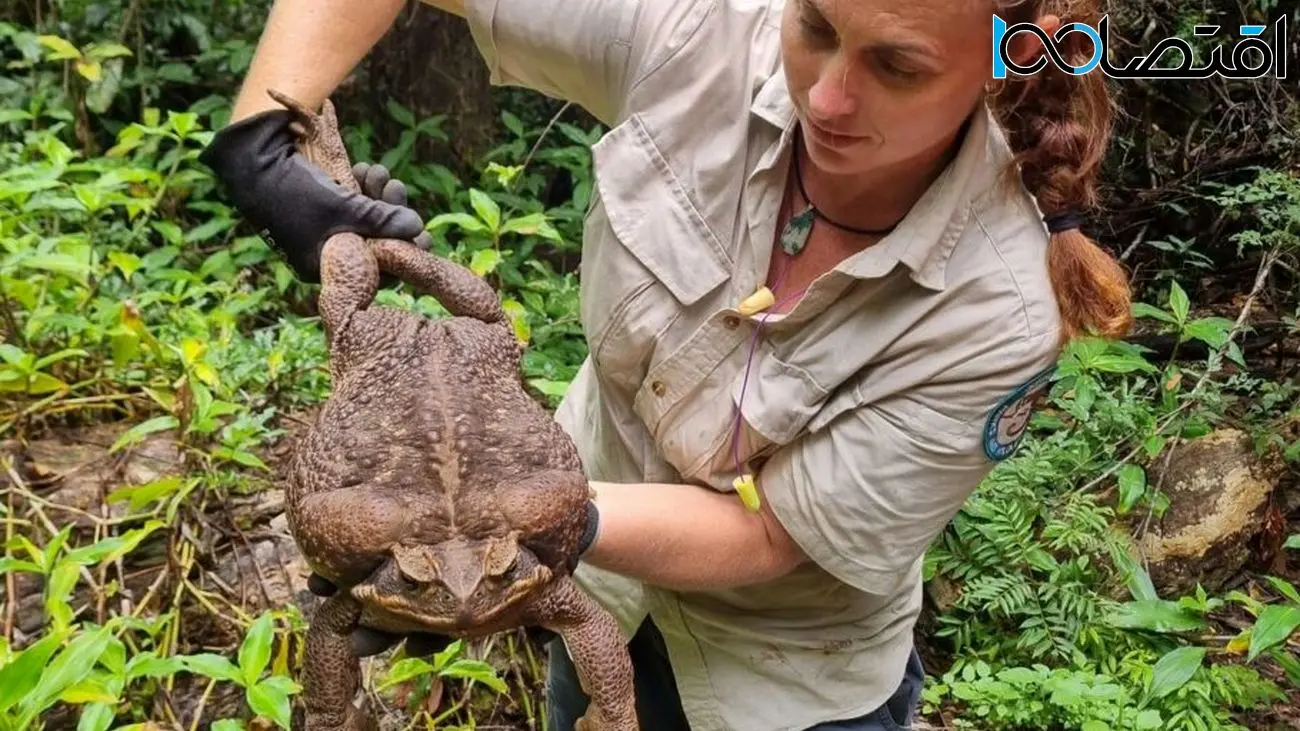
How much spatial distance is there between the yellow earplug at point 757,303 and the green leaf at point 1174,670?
5.01ft

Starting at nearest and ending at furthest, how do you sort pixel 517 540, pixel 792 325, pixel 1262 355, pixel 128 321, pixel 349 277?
pixel 517 540 < pixel 349 277 < pixel 792 325 < pixel 128 321 < pixel 1262 355

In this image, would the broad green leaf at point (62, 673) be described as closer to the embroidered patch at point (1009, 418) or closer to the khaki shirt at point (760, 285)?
the khaki shirt at point (760, 285)

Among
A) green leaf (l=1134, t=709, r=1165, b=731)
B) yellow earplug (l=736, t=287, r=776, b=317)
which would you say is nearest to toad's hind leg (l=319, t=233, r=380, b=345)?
yellow earplug (l=736, t=287, r=776, b=317)

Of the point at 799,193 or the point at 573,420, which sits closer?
the point at 799,193

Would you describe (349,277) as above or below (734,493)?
above

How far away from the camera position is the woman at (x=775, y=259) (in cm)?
183

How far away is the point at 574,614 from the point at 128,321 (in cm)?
222

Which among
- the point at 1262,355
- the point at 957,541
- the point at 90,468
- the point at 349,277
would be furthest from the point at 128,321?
the point at 1262,355

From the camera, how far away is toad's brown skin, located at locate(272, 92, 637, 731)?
1.34m

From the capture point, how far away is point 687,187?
2.00 meters

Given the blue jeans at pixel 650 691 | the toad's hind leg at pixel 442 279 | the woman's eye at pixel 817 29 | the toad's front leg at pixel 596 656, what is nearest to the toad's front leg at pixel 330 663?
the toad's front leg at pixel 596 656

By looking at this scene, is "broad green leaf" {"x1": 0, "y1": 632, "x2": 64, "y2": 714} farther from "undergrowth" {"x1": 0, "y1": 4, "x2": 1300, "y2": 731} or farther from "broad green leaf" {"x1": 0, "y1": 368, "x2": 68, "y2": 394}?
"broad green leaf" {"x1": 0, "y1": 368, "x2": 68, "y2": 394}

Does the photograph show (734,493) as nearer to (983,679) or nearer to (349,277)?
(349,277)

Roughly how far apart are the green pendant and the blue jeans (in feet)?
3.01
